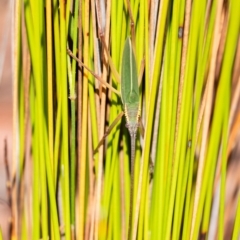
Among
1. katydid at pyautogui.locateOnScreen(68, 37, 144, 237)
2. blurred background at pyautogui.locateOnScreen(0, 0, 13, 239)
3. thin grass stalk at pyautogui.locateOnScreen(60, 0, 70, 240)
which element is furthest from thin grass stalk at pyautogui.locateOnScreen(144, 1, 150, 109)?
blurred background at pyautogui.locateOnScreen(0, 0, 13, 239)

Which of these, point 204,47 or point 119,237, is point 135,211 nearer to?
point 119,237

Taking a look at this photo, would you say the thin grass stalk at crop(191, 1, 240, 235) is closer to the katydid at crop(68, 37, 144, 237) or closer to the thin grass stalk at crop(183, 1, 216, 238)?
the thin grass stalk at crop(183, 1, 216, 238)

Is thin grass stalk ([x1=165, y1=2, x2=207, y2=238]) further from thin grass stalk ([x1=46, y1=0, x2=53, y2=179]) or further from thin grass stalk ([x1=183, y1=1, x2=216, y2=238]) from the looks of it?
thin grass stalk ([x1=46, y1=0, x2=53, y2=179])

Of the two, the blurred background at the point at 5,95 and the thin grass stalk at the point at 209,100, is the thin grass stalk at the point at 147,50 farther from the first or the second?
the blurred background at the point at 5,95

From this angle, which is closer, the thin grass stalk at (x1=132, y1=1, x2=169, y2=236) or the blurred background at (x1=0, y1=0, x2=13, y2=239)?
the thin grass stalk at (x1=132, y1=1, x2=169, y2=236)

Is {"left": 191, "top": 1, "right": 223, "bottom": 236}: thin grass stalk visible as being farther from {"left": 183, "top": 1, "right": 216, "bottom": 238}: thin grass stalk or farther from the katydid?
the katydid

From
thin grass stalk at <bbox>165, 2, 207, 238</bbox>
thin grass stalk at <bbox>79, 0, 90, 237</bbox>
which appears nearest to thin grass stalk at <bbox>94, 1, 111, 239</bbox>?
thin grass stalk at <bbox>79, 0, 90, 237</bbox>

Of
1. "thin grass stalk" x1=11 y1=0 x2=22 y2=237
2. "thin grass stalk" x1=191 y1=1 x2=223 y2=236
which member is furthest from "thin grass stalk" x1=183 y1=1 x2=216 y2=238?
"thin grass stalk" x1=11 y1=0 x2=22 y2=237

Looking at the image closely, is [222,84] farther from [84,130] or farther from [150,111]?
[84,130]

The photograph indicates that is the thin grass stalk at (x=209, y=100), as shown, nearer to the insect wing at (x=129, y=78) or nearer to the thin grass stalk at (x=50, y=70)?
the insect wing at (x=129, y=78)

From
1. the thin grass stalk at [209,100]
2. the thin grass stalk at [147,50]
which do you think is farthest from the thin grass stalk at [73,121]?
the thin grass stalk at [209,100]

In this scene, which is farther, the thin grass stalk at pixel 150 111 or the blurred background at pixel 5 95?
the blurred background at pixel 5 95

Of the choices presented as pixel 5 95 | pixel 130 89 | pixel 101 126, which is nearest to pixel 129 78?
pixel 130 89
